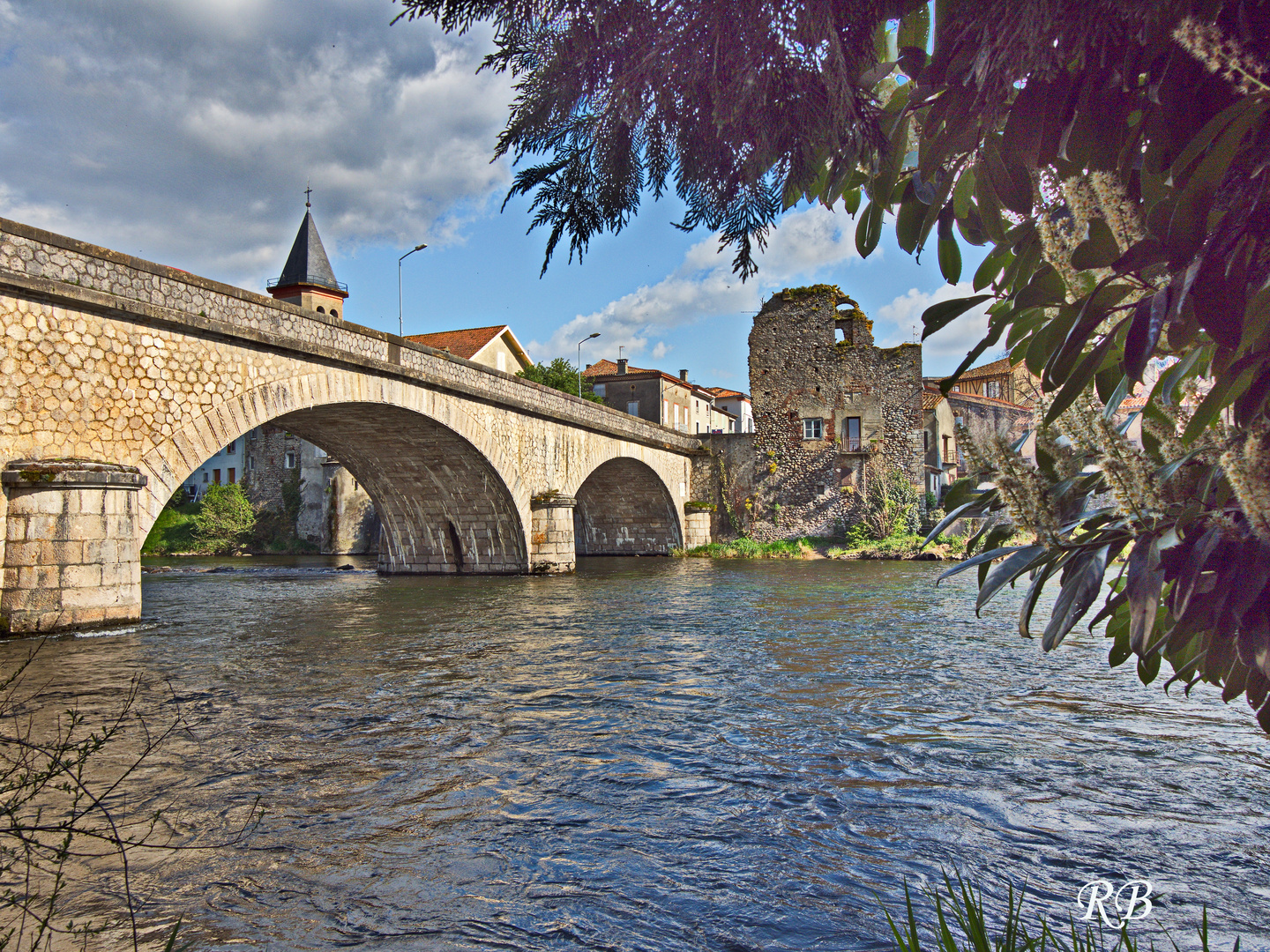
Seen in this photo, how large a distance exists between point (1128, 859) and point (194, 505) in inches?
1651

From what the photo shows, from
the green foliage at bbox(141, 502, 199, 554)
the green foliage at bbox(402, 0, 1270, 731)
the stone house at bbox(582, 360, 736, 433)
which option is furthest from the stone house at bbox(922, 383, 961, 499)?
the green foliage at bbox(402, 0, 1270, 731)

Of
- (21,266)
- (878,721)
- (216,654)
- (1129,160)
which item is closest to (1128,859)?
(878,721)

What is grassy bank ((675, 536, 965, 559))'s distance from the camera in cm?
2420

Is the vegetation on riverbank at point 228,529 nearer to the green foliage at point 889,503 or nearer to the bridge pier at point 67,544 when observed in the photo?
the green foliage at point 889,503

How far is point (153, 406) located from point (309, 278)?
29.9 metres

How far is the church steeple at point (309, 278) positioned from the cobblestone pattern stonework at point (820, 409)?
19.8 m

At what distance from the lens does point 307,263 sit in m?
36.9

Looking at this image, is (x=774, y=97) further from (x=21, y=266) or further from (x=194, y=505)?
(x=194, y=505)

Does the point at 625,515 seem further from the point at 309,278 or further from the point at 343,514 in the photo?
the point at 309,278

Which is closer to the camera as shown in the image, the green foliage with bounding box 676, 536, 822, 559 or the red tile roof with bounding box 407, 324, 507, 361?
the green foliage with bounding box 676, 536, 822, 559

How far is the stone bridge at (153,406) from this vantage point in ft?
25.9

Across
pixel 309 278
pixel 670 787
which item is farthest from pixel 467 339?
pixel 670 787

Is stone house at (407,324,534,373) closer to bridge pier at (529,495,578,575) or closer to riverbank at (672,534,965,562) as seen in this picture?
riverbank at (672,534,965,562)

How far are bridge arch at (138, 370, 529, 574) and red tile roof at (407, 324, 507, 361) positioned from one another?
15964 mm
